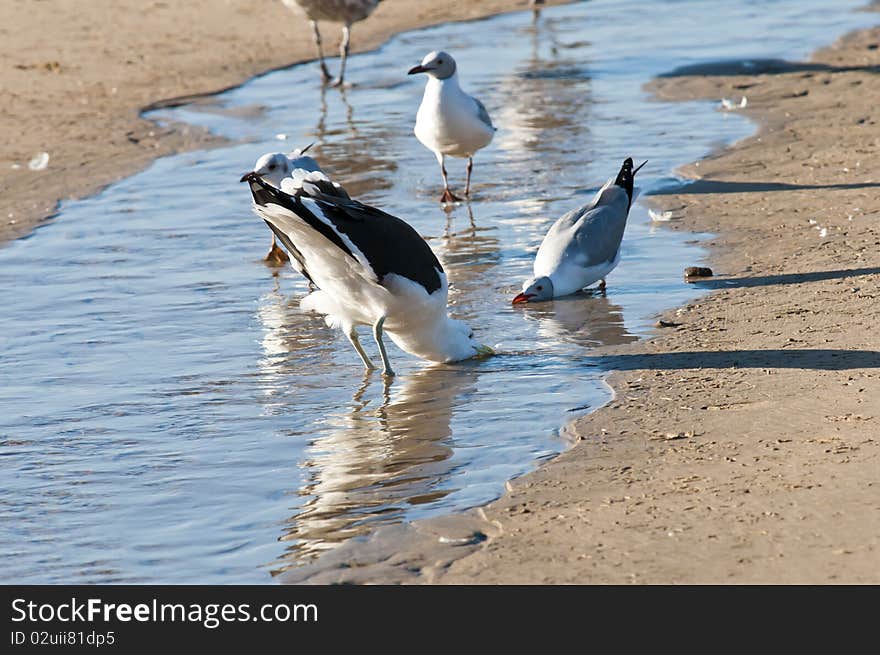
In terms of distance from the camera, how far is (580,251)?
27.9 feet

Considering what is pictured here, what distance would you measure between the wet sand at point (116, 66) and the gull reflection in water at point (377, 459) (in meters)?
5.12

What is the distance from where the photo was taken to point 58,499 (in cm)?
567

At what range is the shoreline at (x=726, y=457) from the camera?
177 inches

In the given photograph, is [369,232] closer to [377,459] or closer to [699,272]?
[377,459]

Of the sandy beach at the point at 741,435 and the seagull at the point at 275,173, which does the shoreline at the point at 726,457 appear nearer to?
the sandy beach at the point at 741,435

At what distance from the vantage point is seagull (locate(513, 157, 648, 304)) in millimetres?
8461

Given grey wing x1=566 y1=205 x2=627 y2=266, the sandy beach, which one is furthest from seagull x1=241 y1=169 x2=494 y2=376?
grey wing x1=566 y1=205 x2=627 y2=266

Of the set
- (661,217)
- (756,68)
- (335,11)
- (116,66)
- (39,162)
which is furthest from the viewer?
(335,11)

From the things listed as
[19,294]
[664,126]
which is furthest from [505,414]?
[664,126]

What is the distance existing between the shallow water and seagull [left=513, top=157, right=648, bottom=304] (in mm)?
132

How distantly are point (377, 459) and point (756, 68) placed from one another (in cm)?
1180

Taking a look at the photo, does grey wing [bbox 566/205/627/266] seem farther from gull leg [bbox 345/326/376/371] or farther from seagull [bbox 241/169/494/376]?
gull leg [bbox 345/326/376/371]

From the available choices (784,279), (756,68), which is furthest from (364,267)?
(756,68)
